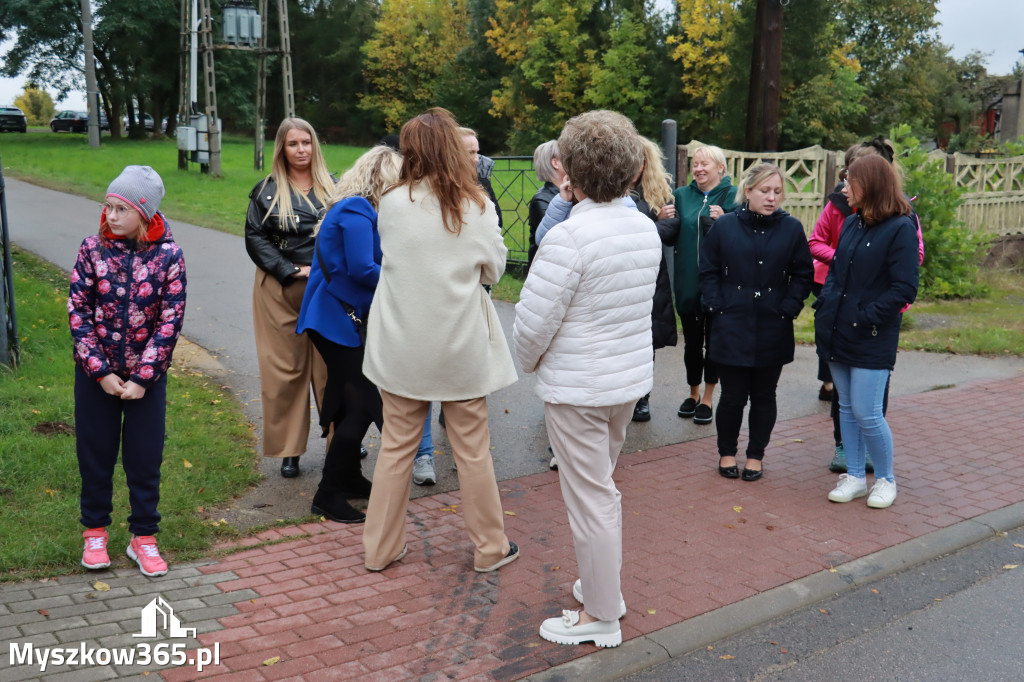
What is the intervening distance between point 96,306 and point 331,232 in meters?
1.14

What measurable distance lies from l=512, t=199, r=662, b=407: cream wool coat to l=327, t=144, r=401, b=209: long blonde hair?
1.31m

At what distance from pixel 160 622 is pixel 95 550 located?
69 cm

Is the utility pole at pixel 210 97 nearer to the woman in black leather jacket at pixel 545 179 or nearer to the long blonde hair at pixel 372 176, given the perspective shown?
the woman in black leather jacket at pixel 545 179

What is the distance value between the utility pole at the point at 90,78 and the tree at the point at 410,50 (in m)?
24.7

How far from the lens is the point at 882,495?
18.4 ft

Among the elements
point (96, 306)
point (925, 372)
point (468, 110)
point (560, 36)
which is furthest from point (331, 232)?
point (468, 110)

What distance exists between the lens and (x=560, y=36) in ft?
156

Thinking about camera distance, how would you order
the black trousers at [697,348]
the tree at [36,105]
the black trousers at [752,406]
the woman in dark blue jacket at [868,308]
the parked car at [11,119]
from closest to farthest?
the woman in dark blue jacket at [868,308] → the black trousers at [752,406] → the black trousers at [697,348] → the parked car at [11,119] → the tree at [36,105]

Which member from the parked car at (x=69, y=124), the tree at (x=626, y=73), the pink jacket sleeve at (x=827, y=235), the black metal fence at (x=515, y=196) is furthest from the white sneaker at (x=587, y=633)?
the parked car at (x=69, y=124)

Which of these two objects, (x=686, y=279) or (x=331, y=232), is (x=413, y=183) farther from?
(x=686, y=279)

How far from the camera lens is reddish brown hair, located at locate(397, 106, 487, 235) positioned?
4.18 meters

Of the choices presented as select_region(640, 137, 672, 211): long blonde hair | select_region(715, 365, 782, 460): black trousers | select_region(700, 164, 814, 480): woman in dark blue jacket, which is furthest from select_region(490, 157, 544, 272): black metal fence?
select_region(715, 365, 782, 460): black trousers

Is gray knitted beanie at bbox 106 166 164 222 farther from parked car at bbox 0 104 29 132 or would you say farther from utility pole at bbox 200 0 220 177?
parked car at bbox 0 104 29 132

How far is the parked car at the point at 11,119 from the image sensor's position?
5672cm
